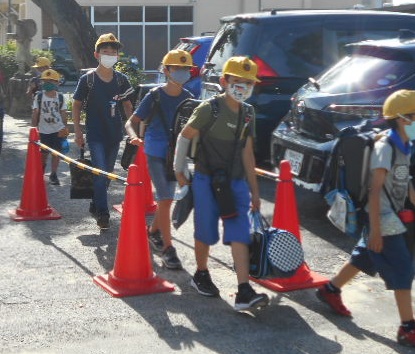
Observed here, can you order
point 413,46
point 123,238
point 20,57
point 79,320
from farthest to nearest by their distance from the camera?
1. point 20,57
2. point 413,46
3. point 123,238
4. point 79,320

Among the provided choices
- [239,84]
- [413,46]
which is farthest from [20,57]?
[239,84]

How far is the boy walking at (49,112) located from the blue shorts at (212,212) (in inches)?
177

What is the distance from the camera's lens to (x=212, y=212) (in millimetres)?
5480

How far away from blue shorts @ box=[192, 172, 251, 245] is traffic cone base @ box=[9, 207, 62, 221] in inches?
114

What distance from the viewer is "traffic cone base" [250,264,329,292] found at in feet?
19.2

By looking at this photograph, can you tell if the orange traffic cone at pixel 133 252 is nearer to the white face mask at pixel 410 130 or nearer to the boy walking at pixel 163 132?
the boy walking at pixel 163 132

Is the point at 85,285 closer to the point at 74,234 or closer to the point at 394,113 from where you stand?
the point at 74,234

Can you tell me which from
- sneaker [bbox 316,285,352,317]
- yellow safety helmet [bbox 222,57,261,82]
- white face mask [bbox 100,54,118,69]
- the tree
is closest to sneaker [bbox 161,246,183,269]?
sneaker [bbox 316,285,352,317]

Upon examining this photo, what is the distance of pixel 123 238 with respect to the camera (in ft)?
18.9

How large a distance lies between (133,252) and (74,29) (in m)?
12.0

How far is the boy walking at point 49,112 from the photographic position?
31.7 feet

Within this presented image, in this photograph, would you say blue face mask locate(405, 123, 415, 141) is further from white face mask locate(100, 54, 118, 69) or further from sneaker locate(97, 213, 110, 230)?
sneaker locate(97, 213, 110, 230)

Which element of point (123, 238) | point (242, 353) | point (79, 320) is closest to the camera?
point (242, 353)

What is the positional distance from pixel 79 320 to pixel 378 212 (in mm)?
1999
